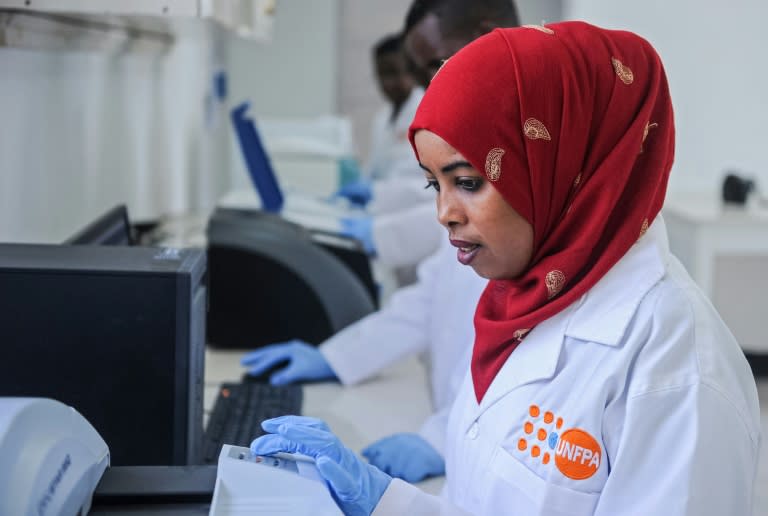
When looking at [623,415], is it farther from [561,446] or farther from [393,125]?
[393,125]

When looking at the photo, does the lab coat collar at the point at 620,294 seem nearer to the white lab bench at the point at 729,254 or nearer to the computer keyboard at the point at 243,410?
the computer keyboard at the point at 243,410

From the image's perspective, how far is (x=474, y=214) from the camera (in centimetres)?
93

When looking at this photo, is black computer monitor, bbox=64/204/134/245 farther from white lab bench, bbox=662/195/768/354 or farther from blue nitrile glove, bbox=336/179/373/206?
white lab bench, bbox=662/195/768/354

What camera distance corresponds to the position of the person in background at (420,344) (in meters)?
1.32

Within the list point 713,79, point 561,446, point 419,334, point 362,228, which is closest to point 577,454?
point 561,446

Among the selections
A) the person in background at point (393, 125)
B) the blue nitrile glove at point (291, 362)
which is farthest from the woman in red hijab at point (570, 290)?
the person in background at point (393, 125)

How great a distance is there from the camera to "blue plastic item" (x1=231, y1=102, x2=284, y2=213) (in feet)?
7.69

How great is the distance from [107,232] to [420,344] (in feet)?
2.22

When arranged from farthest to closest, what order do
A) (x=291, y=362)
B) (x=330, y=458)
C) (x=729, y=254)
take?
(x=729, y=254)
(x=291, y=362)
(x=330, y=458)

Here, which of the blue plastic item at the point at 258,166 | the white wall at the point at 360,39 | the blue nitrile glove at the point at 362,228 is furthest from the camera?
the white wall at the point at 360,39

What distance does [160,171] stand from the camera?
283cm

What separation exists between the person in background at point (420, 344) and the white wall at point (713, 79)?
2.76 metres

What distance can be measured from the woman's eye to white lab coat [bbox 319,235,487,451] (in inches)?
22.9

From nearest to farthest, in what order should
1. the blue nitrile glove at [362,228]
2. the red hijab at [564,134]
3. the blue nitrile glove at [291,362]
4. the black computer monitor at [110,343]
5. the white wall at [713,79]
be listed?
the red hijab at [564,134] → the black computer monitor at [110,343] → the blue nitrile glove at [291,362] → the blue nitrile glove at [362,228] → the white wall at [713,79]
